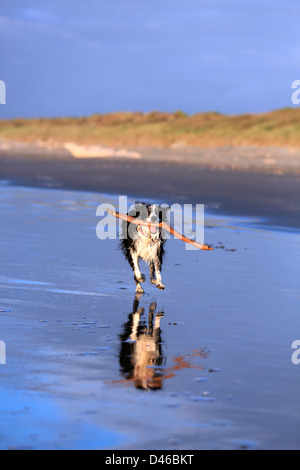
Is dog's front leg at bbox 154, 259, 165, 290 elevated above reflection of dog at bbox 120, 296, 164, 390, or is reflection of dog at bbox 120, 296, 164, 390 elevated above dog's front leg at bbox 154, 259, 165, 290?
dog's front leg at bbox 154, 259, 165, 290

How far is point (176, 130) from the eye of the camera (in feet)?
216

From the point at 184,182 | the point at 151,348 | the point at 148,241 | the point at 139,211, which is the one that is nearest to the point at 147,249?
the point at 148,241

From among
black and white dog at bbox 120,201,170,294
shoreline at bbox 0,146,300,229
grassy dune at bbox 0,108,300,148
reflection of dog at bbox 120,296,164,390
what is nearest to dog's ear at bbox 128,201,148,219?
black and white dog at bbox 120,201,170,294

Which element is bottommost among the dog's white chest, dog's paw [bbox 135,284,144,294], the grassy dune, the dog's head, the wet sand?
the wet sand

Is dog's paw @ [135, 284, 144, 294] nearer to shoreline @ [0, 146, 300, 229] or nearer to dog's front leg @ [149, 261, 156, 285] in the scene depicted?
dog's front leg @ [149, 261, 156, 285]

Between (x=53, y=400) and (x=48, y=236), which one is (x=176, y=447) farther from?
(x=48, y=236)

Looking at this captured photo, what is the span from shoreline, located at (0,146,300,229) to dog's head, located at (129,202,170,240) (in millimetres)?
8028

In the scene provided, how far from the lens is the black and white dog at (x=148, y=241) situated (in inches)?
430

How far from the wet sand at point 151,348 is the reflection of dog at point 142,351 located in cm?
2

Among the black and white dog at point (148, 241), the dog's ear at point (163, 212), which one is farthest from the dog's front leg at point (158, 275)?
the dog's ear at point (163, 212)

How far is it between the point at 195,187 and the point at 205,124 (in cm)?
3727

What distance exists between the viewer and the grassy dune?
188 feet

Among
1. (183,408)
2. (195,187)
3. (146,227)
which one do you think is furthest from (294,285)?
(195,187)

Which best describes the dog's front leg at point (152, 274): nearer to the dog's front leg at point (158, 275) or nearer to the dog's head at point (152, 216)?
the dog's front leg at point (158, 275)
